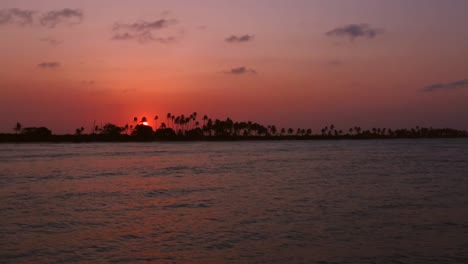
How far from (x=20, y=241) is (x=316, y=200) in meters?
16.1

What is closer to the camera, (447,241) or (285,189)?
(447,241)

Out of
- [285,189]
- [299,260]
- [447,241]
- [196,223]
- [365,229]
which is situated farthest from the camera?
[285,189]

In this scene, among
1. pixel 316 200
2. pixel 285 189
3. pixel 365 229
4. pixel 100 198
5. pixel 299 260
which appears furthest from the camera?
pixel 285 189

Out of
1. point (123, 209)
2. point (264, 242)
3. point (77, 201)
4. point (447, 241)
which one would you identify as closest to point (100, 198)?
point (77, 201)

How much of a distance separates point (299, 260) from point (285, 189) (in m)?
19.5

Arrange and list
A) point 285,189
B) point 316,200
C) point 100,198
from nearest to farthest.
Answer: point 316,200, point 100,198, point 285,189

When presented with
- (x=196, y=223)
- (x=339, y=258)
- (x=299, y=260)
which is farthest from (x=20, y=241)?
(x=339, y=258)

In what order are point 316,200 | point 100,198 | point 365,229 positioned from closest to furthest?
point 365,229, point 316,200, point 100,198

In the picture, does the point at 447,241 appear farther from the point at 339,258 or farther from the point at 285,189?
the point at 285,189

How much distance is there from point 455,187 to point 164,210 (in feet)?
69.5

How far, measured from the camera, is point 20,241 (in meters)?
17.5

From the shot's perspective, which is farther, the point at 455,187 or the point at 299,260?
the point at 455,187

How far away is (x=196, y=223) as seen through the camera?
2088cm

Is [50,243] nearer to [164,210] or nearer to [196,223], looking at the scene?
[196,223]
